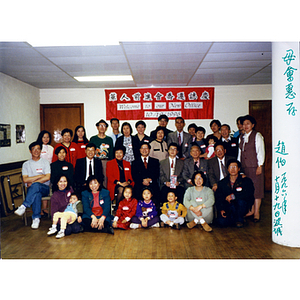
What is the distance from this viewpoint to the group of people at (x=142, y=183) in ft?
13.0

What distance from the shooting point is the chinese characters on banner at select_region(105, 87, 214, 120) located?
261 inches

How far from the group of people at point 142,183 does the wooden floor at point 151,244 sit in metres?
0.18

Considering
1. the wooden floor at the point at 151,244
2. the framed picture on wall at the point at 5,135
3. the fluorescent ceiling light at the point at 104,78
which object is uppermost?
the fluorescent ceiling light at the point at 104,78

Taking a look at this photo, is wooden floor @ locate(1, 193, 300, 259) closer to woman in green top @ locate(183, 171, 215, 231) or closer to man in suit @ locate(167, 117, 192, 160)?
woman in green top @ locate(183, 171, 215, 231)

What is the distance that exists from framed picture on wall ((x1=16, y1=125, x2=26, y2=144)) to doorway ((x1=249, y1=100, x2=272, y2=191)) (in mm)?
5050

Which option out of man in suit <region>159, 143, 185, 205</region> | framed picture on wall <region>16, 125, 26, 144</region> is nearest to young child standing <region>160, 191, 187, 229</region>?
man in suit <region>159, 143, 185, 205</region>

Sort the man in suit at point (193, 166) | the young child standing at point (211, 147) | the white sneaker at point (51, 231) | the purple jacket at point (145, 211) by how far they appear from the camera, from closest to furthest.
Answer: the white sneaker at point (51, 231) < the purple jacket at point (145, 211) < the man in suit at point (193, 166) < the young child standing at point (211, 147)

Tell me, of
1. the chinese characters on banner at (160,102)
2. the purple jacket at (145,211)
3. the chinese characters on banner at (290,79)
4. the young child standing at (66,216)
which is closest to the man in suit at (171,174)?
the purple jacket at (145,211)

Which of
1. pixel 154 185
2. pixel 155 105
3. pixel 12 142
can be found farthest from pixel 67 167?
pixel 155 105

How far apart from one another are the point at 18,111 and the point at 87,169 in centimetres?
240

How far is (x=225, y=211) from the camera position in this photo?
4066 millimetres

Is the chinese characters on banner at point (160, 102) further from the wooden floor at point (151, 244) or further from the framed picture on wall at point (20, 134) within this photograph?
Answer: the wooden floor at point (151, 244)

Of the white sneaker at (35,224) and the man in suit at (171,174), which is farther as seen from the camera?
the man in suit at (171,174)

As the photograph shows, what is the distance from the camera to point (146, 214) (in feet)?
13.2
